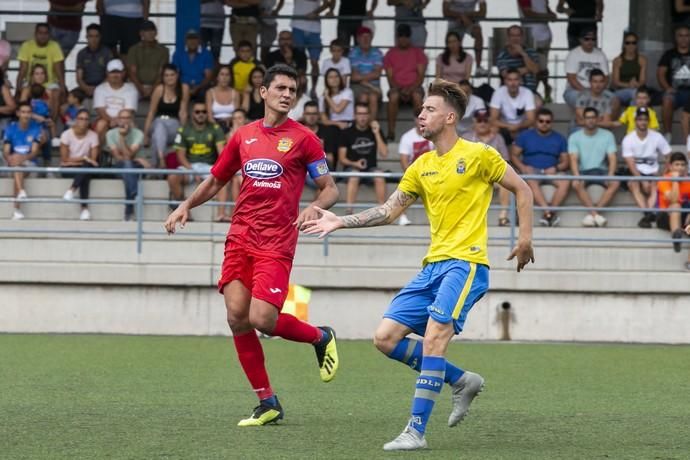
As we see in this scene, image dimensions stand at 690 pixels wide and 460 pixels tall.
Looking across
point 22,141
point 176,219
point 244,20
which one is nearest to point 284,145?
point 176,219

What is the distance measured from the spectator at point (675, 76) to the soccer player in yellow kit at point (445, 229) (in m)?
11.8

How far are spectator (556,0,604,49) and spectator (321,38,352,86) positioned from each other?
325 centimetres

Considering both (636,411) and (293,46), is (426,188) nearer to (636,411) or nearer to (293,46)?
(636,411)

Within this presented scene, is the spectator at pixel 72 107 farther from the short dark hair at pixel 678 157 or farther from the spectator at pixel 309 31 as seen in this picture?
the short dark hair at pixel 678 157

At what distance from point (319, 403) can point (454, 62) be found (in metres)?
10.3

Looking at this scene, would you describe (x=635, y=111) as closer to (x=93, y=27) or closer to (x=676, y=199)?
(x=676, y=199)

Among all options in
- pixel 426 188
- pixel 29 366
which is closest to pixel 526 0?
pixel 29 366

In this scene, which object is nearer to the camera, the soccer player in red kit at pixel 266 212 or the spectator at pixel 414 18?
the soccer player in red kit at pixel 266 212

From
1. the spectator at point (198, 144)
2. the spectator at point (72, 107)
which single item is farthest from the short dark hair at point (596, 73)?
the spectator at point (72, 107)

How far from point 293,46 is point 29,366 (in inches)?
326

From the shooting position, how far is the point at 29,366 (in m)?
12.3

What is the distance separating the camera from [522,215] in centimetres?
766

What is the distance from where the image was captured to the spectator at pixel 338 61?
19.2m

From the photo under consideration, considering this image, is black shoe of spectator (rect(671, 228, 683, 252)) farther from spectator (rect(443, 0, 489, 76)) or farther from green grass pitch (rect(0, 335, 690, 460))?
spectator (rect(443, 0, 489, 76))
